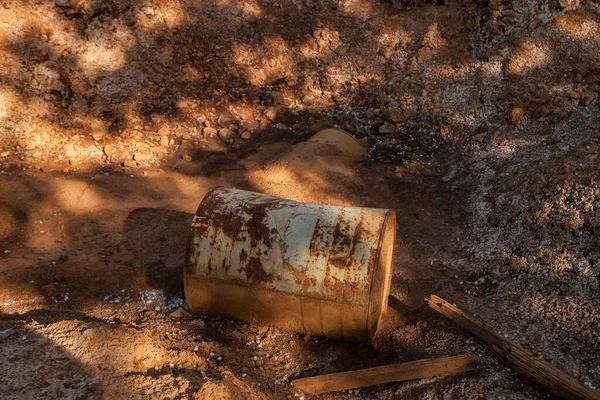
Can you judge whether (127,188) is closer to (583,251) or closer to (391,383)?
(391,383)

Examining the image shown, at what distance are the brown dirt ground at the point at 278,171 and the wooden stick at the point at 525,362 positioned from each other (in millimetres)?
113

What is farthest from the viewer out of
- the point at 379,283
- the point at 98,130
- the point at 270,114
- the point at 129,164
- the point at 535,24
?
the point at 270,114

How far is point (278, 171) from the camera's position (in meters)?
8.05


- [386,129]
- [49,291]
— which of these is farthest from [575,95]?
[49,291]

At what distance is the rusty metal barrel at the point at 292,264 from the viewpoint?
443 centimetres

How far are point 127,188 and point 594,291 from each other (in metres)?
5.99

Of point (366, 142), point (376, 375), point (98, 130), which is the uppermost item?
point (366, 142)

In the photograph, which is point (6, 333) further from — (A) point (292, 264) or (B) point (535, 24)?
(B) point (535, 24)

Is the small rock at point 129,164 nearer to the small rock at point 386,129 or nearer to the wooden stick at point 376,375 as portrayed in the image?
the small rock at point 386,129

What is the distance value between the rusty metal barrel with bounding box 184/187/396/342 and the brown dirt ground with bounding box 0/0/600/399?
40 centimetres

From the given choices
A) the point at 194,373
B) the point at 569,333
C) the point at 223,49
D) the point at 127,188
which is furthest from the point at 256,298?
the point at 223,49

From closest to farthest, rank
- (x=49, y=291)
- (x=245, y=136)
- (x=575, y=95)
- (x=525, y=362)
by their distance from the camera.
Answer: (x=525, y=362) < (x=49, y=291) < (x=575, y=95) < (x=245, y=136)

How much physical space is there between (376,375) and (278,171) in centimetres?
420

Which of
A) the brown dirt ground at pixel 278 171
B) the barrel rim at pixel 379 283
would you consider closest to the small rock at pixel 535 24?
the brown dirt ground at pixel 278 171
